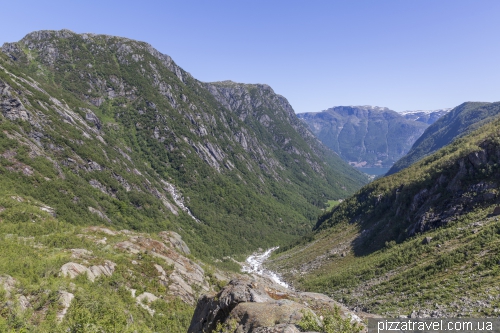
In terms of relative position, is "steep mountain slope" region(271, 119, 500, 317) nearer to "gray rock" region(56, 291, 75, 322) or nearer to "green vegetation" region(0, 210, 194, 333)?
"green vegetation" region(0, 210, 194, 333)

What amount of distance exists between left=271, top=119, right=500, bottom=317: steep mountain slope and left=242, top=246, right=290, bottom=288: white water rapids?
407 centimetres

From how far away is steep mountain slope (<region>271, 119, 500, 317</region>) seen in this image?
34656 millimetres

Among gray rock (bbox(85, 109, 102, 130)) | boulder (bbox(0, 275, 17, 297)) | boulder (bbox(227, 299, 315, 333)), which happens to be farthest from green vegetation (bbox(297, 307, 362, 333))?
gray rock (bbox(85, 109, 102, 130))

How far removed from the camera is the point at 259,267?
104 m

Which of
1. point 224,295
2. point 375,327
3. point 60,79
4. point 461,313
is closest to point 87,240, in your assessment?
point 224,295

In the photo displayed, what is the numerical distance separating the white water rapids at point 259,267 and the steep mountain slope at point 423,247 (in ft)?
13.4

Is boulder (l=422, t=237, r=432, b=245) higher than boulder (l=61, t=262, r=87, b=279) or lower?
lower

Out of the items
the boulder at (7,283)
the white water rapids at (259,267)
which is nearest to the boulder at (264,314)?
the boulder at (7,283)

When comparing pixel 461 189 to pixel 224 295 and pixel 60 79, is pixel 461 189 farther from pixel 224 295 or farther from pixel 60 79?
pixel 60 79

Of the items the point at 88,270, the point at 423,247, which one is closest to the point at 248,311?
the point at 88,270

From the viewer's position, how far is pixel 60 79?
17762 cm

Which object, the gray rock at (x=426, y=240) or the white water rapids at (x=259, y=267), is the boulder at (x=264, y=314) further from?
the white water rapids at (x=259, y=267)

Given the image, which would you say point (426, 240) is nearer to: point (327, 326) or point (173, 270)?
point (173, 270)

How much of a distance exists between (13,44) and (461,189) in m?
280
